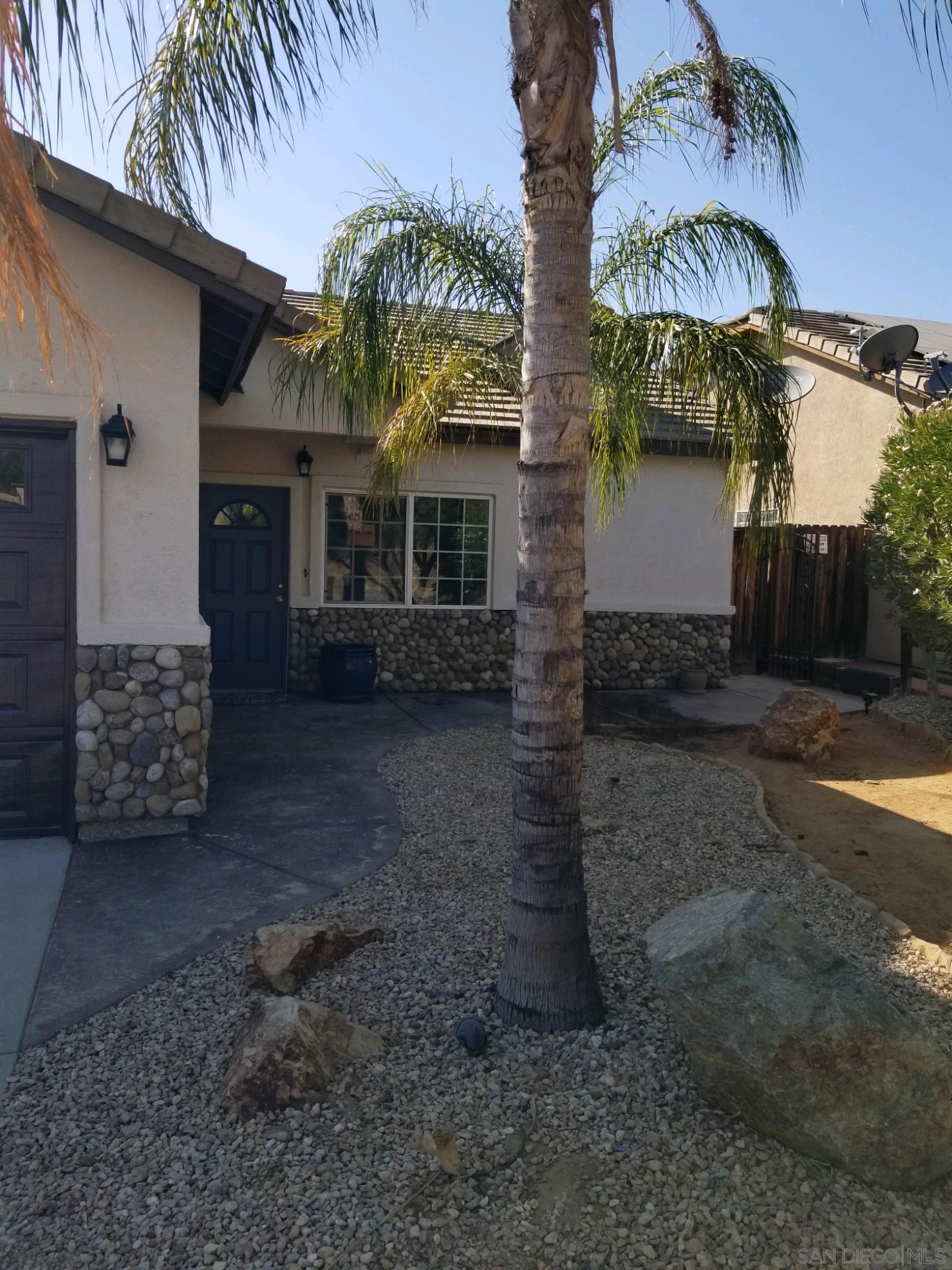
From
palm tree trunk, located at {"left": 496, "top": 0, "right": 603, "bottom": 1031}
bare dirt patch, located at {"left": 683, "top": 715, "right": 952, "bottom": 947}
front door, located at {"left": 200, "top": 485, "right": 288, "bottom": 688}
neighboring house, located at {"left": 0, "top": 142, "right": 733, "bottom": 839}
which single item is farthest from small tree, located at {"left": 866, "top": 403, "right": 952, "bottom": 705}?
front door, located at {"left": 200, "top": 485, "right": 288, "bottom": 688}

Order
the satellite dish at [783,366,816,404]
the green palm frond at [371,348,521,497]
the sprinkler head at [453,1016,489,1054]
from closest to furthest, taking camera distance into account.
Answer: the sprinkler head at [453,1016,489,1054]
the satellite dish at [783,366,816,404]
the green palm frond at [371,348,521,497]

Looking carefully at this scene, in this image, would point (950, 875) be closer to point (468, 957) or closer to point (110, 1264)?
point (468, 957)

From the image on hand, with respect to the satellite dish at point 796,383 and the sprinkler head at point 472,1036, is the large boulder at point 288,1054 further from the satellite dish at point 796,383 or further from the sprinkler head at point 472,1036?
the satellite dish at point 796,383

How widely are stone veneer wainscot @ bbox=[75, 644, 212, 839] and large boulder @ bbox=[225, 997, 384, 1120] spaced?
2.96 m

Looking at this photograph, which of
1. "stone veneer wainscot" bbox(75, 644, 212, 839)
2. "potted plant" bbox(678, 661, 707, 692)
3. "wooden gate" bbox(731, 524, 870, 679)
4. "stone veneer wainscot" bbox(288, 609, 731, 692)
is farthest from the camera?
"wooden gate" bbox(731, 524, 870, 679)

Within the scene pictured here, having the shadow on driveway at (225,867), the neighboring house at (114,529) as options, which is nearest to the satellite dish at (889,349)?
the neighboring house at (114,529)

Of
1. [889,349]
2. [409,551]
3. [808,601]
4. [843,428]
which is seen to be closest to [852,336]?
[843,428]

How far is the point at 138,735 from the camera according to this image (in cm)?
624

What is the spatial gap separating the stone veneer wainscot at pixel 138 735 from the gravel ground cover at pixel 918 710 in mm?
6886

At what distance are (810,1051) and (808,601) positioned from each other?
1225 cm

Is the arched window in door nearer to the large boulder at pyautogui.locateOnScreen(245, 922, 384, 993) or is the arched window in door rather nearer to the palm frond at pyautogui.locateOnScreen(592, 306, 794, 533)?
the palm frond at pyautogui.locateOnScreen(592, 306, 794, 533)

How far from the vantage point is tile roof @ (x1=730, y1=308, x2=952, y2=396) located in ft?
42.1

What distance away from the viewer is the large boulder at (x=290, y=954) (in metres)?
4.09

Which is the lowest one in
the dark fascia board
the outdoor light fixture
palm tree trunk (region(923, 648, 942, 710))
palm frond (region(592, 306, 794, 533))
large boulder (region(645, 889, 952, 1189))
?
large boulder (region(645, 889, 952, 1189))
